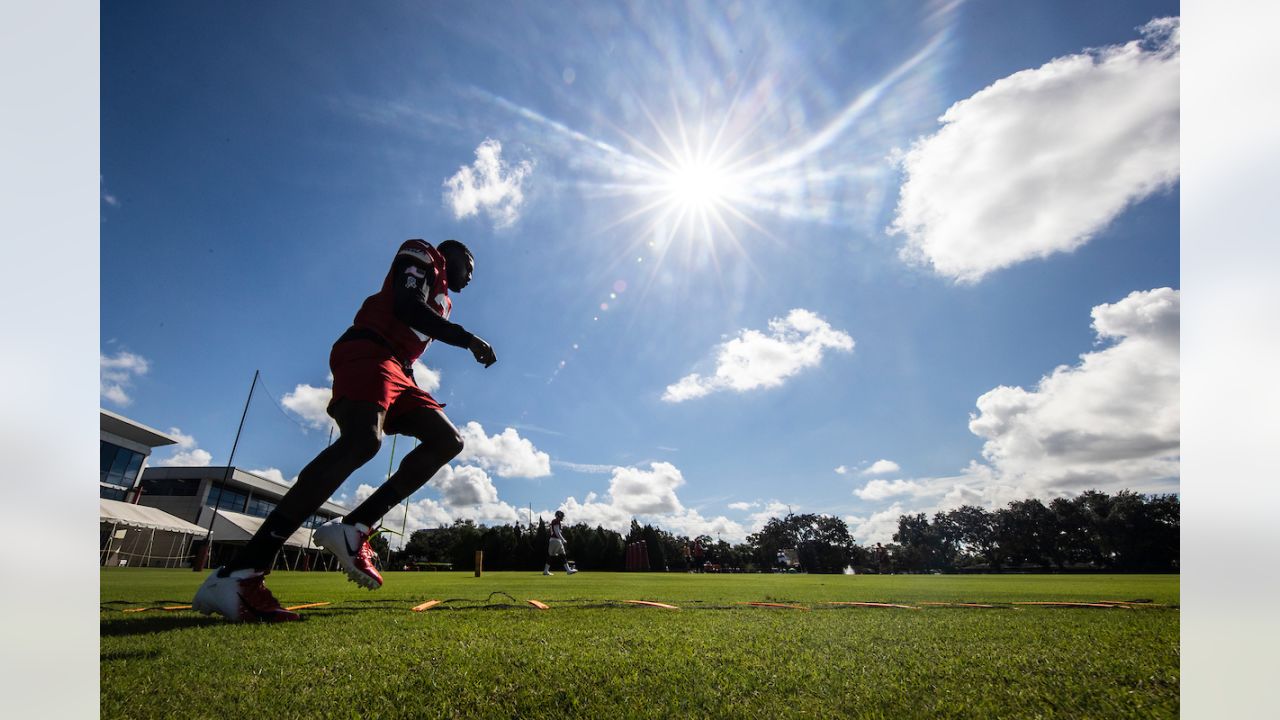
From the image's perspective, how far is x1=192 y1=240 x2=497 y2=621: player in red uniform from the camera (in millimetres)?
2305

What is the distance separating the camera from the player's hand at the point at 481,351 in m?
2.58

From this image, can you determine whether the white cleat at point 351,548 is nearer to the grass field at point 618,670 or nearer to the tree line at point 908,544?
the grass field at point 618,670

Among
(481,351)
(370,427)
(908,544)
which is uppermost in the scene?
(481,351)

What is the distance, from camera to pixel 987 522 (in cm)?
6631

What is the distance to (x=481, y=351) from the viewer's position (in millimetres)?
2604

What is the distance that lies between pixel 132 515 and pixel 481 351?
27.9m

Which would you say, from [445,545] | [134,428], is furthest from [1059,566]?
[134,428]

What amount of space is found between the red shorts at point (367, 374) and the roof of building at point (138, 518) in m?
25.0

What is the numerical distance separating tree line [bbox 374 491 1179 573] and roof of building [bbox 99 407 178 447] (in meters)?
14.4

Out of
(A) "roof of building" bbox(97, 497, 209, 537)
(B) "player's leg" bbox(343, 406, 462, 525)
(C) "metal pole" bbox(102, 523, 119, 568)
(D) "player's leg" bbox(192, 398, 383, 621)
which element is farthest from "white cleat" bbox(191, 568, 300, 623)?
(C) "metal pole" bbox(102, 523, 119, 568)

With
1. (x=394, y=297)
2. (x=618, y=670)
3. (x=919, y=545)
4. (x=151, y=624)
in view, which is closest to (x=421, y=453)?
(x=394, y=297)

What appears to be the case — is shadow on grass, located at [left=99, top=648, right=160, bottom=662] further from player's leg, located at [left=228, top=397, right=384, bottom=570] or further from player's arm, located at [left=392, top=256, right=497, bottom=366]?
player's arm, located at [left=392, top=256, right=497, bottom=366]

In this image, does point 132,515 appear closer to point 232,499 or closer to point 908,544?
point 232,499

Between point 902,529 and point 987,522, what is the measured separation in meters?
12.1
